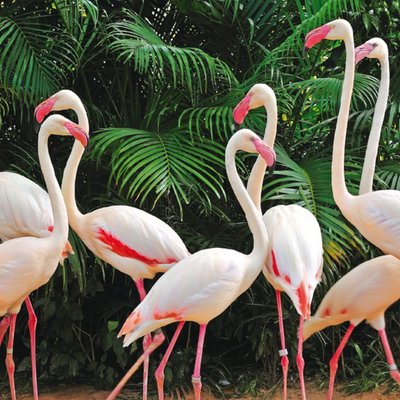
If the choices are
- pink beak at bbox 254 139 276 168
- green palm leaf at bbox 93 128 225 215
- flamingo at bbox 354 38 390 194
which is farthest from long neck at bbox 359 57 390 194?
green palm leaf at bbox 93 128 225 215

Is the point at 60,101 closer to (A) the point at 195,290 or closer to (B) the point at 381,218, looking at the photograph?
(A) the point at 195,290

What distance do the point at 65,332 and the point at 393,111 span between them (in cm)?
246

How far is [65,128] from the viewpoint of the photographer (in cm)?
410

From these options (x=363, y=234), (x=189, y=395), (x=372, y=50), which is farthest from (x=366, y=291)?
(x=189, y=395)

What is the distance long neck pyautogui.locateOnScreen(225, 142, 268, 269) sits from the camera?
3.93 meters

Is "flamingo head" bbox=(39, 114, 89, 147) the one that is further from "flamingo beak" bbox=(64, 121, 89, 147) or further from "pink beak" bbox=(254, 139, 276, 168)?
"pink beak" bbox=(254, 139, 276, 168)

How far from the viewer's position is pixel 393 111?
495 centimetres

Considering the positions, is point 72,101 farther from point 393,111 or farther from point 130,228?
point 393,111

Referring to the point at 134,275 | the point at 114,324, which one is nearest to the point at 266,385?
the point at 114,324

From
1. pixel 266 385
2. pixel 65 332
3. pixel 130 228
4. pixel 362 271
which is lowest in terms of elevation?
pixel 266 385

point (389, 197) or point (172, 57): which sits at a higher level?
point (172, 57)

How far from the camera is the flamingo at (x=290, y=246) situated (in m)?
3.84

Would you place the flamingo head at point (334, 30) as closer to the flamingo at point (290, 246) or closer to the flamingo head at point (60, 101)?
the flamingo at point (290, 246)

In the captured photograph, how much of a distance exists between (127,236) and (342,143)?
3.87ft
